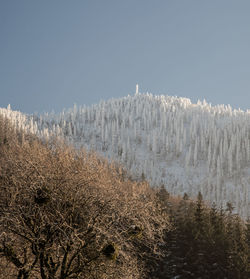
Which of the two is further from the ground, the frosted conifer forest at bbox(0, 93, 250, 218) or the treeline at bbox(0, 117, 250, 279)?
the frosted conifer forest at bbox(0, 93, 250, 218)

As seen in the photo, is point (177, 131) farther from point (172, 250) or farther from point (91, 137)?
point (172, 250)

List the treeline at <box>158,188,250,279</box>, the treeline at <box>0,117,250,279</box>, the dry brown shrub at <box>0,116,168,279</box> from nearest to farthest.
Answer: the treeline at <box>0,117,250,279</box> < the dry brown shrub at <box>0,116,168,279</box> < the treeline at <box>158,188,250,279</box>

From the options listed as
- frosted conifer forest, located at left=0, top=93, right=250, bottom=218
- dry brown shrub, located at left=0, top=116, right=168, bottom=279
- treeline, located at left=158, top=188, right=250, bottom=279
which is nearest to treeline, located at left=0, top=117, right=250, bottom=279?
dry brown shrub, located at left=0, top=116, right=168, bottom=279

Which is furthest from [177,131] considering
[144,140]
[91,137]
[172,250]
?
[172,250]

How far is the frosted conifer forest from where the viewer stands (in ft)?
370

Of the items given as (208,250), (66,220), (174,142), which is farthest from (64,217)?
(174,142)

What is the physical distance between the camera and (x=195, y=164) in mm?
132125

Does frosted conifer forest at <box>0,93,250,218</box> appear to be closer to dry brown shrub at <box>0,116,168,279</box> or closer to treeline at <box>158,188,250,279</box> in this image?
treeline at <box>158,188,250,279</box>

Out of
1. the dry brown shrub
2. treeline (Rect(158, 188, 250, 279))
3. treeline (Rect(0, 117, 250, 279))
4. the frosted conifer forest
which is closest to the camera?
treeline (Rect(0, 117, 250, 279))

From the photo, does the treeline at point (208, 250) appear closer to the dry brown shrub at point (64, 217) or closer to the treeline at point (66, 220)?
the treeline at point (66, 220)

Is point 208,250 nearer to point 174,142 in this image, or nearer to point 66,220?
point 66,220

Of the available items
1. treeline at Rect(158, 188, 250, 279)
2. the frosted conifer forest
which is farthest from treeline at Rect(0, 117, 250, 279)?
the frosted conifer forest

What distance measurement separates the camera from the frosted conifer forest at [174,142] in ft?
370

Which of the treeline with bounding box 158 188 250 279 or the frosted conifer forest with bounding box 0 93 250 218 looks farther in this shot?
the frosted conifer forest with bounding box 0 93 250 218
